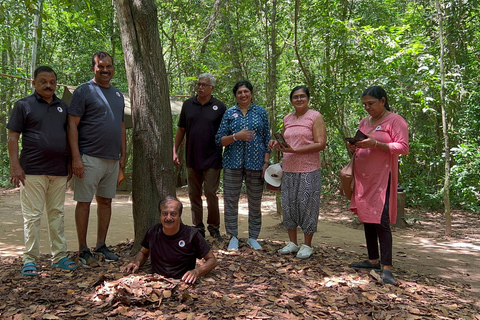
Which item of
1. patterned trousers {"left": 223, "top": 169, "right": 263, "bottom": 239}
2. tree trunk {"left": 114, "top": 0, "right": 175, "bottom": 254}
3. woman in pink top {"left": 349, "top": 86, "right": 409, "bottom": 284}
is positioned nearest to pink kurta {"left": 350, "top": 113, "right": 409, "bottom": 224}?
woman in pink top {"left": 349, "top": 86, "right": 409, "bottom": 284}

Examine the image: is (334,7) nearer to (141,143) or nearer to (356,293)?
(141,143)

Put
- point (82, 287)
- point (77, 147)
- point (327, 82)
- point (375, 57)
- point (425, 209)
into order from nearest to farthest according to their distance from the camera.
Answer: point (82, 287)
point (77, 147)
point (375, 57)
point (327, 82)
point (425, 209)

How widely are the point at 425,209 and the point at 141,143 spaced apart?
774 centimetres

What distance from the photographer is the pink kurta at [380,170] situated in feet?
12.6

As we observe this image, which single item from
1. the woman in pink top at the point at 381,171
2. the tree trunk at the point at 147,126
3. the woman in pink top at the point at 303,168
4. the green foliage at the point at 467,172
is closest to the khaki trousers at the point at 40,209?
the tree trunk at the point at 147,126

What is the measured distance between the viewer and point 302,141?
14.3 ft

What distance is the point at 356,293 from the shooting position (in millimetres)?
3479

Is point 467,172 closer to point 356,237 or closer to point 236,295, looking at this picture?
point 356,237

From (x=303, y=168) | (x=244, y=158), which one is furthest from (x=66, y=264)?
(x=303, y=168)

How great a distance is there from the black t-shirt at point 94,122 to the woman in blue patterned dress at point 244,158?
3.99 ft

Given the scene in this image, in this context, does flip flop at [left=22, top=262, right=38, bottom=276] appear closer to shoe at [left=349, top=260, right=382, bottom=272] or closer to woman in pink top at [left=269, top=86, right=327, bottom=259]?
woman in pink top at [left=269, top=86, right=327, bottom=259]

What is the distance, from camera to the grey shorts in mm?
3912

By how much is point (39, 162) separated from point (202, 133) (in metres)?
1.79

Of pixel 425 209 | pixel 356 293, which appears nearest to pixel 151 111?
pixel 356 293
